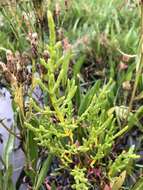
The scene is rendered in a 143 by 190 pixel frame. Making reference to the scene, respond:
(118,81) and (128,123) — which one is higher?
(118,81)

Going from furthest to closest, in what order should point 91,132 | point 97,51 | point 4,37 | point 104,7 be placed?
point 104,7 → point 4,37 → point 97,51 → point 91,132

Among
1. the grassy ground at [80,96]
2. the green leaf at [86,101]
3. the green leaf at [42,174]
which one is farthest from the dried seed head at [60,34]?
the green leaf at [42,174]

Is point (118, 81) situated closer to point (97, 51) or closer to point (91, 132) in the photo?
point (97, 51)

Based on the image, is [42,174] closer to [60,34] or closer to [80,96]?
[80,96]

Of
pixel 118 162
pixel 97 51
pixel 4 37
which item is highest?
pixel 4 37

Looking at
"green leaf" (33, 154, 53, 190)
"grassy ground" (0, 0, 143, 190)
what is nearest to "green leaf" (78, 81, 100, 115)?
"grassy ground" (0, 0, 143, 190)

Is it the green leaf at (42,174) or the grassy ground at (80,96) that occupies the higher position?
the grassy ground at (80,96)

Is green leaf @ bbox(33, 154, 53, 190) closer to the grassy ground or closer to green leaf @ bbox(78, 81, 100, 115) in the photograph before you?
the grassy ground

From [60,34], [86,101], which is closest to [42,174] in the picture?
[86,101]

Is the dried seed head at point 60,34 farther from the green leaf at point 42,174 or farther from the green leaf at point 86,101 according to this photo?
the green leaf at point 42,174

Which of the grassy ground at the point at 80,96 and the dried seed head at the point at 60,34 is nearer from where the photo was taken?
the grassy ground at the point at 80,96

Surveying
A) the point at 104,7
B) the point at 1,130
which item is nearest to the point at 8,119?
the point at 1,130
